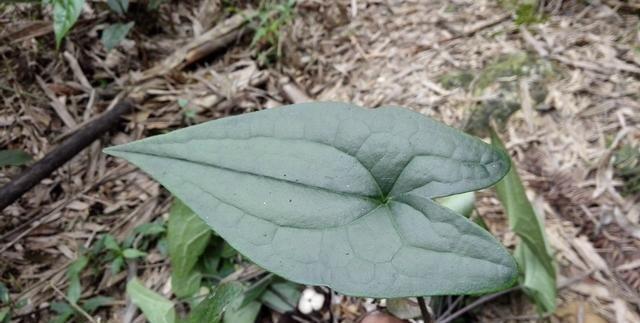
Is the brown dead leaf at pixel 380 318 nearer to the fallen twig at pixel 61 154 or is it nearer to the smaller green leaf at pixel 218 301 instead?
the smaller green leaf at pixel 218 301

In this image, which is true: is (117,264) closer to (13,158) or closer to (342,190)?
(13,158)

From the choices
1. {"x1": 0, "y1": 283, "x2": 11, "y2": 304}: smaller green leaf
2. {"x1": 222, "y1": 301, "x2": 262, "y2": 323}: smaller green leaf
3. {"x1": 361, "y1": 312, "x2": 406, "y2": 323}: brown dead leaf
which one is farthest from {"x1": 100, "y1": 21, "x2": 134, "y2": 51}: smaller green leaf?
{"x1": 361, "y1": 312, "x2": 406, "y2": 323}: brown dead leaf

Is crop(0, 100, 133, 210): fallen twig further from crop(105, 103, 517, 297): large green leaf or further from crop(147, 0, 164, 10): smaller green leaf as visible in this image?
crop(105, 103, 517, 297): large green leaf

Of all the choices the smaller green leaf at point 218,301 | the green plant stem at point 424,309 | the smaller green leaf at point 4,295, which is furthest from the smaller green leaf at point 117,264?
the green plant stem at point 424,309

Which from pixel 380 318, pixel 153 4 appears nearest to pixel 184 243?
pixel 380 318

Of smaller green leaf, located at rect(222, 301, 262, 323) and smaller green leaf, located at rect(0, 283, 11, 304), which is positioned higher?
smaller green leaf, located at rect(222, 301, 262, 323)

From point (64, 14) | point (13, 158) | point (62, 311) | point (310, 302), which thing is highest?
point (64, 14)
